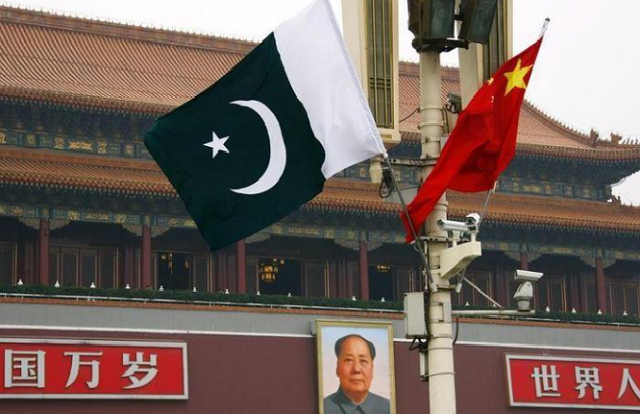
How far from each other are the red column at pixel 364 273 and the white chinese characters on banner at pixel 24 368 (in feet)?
A: 28.1

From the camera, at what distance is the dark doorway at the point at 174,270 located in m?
32.6

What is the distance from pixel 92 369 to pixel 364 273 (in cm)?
820

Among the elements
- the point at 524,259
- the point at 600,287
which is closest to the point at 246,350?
the point at 524,259

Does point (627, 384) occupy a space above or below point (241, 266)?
below

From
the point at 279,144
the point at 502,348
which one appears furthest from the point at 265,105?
the point at 502,348

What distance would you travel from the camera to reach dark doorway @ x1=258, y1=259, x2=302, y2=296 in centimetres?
3359

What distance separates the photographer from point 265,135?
12.5 metres

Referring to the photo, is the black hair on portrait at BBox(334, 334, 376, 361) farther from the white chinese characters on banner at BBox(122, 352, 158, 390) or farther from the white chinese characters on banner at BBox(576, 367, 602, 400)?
the white chinese characters on banner at BBox(576, 367, 602, 400)

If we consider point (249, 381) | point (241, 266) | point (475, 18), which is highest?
point (241, 266)

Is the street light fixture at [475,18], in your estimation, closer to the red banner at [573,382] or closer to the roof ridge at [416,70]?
the red banner at [573,382]

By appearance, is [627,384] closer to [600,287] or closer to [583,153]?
[600,287]

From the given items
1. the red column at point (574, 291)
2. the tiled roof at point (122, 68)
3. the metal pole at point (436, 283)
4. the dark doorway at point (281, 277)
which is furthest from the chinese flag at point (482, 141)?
the red column at point (574, 291)

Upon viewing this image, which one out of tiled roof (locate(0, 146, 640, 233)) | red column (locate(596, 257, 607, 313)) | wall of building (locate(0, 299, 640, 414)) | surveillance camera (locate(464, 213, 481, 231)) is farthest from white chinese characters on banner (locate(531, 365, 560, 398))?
surveillance camera (locate(464, 213, 481, 231))

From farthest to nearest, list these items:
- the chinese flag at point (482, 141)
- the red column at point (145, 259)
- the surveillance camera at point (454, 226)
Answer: the red column at point (145, 259) < the chinese flag at point (482, 141) < the surveillance camera at point (454, 226)
